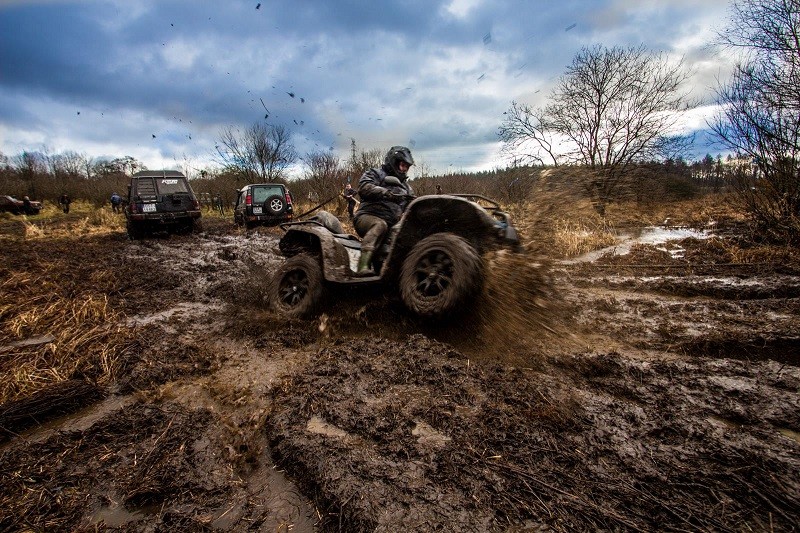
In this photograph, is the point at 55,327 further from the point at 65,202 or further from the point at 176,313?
the point at 65,202

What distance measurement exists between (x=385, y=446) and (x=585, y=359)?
2108mm

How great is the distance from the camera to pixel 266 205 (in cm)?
1434

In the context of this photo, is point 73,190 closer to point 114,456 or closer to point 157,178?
point 157,178

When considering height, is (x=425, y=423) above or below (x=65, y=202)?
below

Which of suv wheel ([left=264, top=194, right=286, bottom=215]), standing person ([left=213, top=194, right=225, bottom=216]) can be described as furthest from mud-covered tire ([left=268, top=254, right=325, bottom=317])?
standing person ([left=213, top=194, right=225, bottom=216])

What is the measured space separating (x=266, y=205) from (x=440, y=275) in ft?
41.6

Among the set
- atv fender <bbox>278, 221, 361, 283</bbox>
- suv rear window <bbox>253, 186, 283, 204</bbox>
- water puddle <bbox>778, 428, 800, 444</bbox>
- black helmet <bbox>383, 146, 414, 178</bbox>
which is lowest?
water puddle <bbox>778, 428, 800, 444</bbox>

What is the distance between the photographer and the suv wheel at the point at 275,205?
564 inches

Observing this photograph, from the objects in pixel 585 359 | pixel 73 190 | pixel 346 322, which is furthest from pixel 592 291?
pixel 73 190

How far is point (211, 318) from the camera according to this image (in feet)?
16.0

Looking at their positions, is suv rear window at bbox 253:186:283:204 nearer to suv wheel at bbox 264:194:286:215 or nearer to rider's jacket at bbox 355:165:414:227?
suv wheel at bbox 264:194:286:215

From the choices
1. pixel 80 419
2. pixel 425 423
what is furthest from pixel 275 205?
pixel 425 423

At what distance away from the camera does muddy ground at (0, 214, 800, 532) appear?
5.45 ft

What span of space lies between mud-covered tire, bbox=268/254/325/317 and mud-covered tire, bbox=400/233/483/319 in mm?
1391
